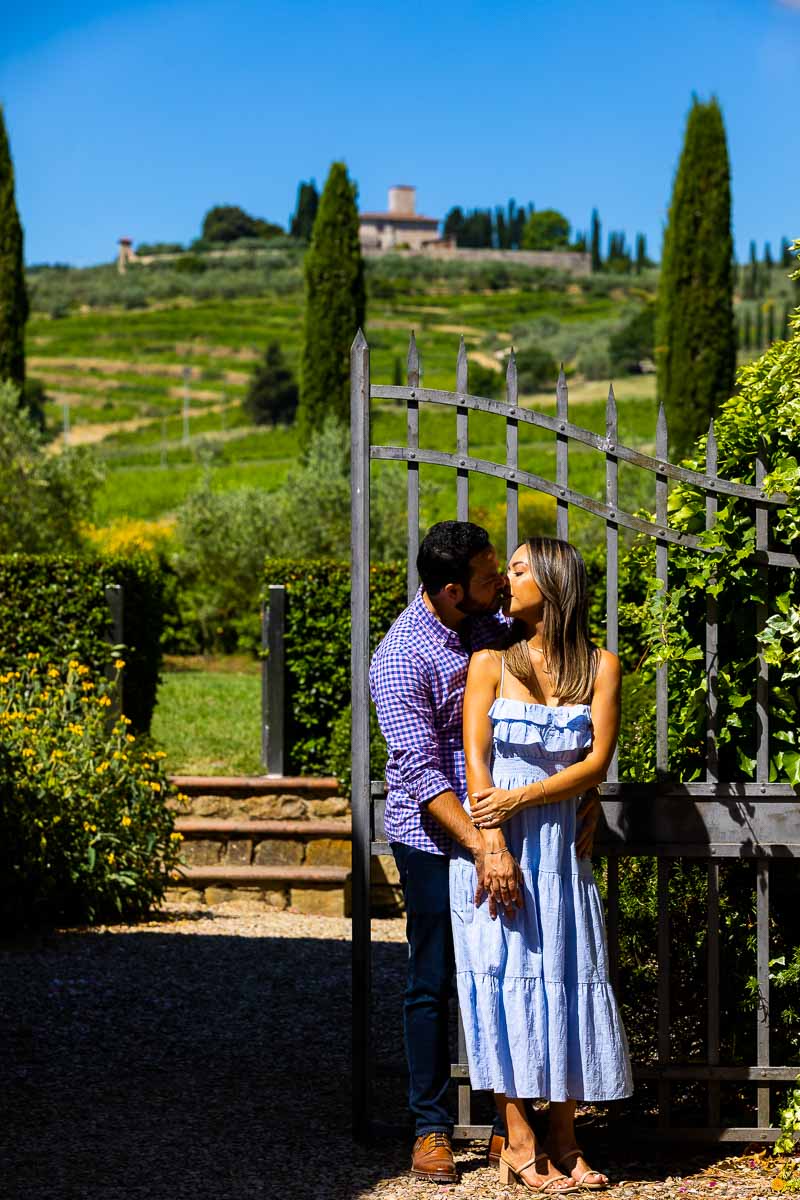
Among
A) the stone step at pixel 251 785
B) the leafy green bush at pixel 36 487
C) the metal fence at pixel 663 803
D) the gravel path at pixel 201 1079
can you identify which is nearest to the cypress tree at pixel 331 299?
the leafy green bush at pixel 36 487

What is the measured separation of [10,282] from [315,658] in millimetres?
12707

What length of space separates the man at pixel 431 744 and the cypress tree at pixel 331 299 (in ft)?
59.9

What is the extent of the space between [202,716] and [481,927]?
968cm

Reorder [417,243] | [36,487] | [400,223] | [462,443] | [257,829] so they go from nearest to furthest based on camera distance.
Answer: [462,443], [257,829], [36,487], [417,243], [400,223]

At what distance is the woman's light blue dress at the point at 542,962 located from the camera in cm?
338

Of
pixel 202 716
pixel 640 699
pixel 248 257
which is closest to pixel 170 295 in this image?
pixel 248 257

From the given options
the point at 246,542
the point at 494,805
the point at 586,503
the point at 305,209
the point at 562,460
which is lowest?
the point at 246,542

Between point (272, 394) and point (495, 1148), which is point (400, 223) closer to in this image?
point (272, 394)

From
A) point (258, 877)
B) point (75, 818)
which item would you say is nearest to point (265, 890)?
point (258, 877)

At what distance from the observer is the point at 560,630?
11.3 ft

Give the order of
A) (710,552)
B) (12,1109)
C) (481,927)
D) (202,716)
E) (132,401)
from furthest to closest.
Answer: (132,401), (202,716), (12,1109), (710,552), (481,927)

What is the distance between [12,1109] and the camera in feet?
13.8

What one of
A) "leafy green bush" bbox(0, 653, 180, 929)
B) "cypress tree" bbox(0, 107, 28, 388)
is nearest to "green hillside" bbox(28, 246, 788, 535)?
"cypress tree" bbox(0, 107, 28, 388)

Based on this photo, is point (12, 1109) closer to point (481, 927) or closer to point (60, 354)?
point (481, 927)
